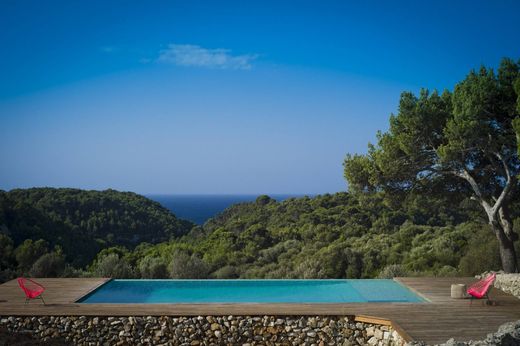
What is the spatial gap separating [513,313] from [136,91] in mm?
16357

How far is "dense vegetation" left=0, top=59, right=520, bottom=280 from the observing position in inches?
383

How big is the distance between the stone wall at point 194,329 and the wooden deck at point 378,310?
105mm

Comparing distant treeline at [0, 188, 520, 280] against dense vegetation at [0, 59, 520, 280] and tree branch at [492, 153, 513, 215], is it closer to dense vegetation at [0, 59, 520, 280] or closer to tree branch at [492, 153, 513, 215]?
dense vegetation at [0, 59, 520, 280]

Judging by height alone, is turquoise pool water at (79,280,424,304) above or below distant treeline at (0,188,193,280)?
below

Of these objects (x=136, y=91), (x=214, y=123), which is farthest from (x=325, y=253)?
(x=214, y=123)

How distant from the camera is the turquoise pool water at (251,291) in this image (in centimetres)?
852

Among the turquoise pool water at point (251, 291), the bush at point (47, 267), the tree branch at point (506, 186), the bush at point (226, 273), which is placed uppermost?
the tree branch at point (506, 186)

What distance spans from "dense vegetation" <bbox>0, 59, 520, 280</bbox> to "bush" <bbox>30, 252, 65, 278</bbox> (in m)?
0.03

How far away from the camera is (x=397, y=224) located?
19.4 m

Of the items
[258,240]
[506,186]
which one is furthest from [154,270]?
[506,186]

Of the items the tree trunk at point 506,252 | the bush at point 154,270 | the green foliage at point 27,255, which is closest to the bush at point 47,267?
the green foliage at point 27,255

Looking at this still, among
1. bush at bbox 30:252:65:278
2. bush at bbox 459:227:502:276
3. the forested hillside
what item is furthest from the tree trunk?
the forested hillside

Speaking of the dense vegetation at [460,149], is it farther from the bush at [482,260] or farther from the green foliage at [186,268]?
the green foliage at [186,268]

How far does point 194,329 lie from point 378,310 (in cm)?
284
